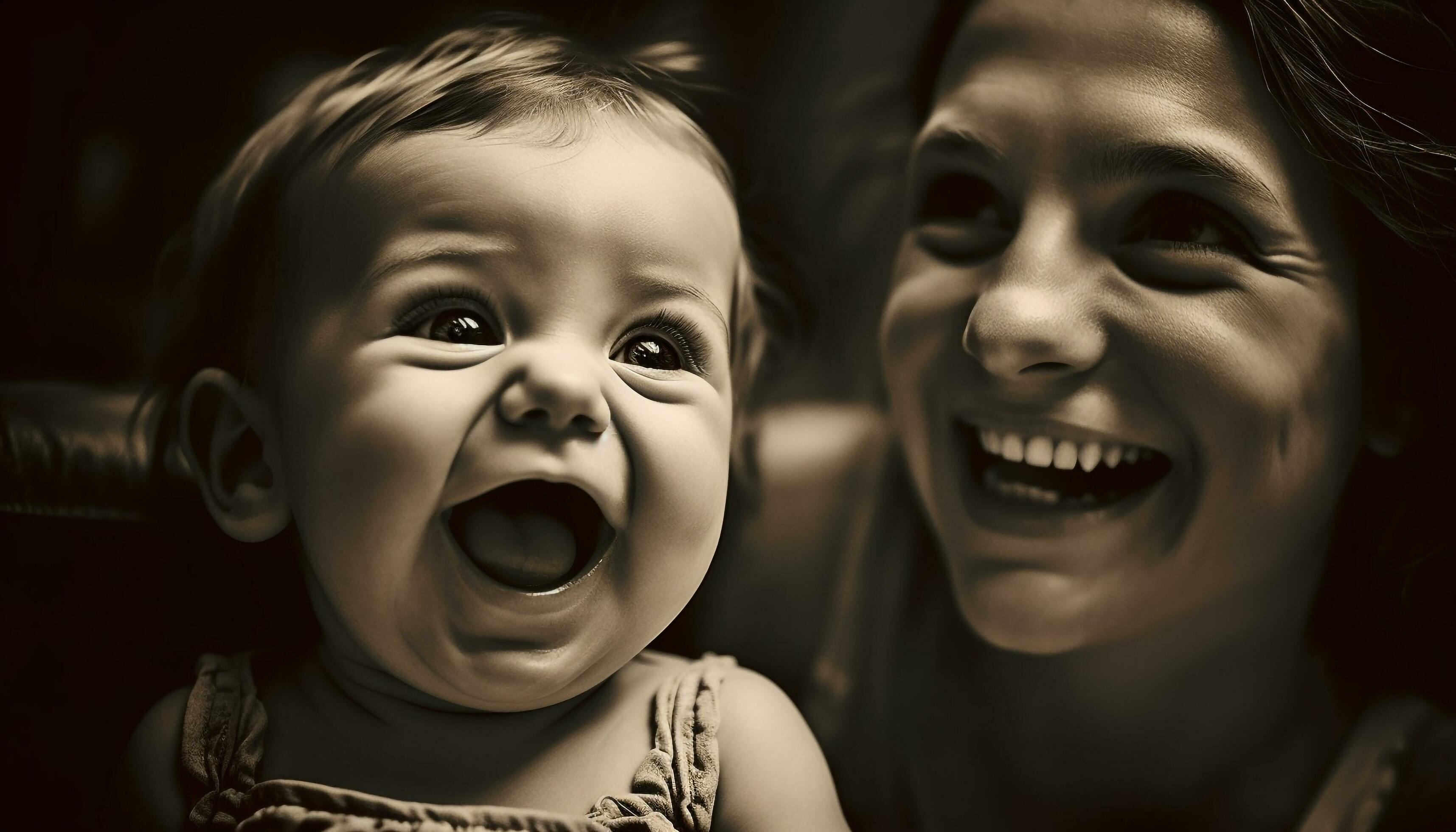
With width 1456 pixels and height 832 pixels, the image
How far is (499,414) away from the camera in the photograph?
731 millimetres

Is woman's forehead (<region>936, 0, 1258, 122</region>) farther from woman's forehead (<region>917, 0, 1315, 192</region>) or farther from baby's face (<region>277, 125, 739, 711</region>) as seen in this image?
baby's face (<region>277, 125, 739, 711</region>)

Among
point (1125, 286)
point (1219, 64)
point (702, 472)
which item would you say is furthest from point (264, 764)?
point (1219, 64)

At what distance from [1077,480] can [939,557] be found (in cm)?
16

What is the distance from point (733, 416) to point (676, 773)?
0.27m

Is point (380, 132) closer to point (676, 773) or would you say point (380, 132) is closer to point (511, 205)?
point (511, 205)

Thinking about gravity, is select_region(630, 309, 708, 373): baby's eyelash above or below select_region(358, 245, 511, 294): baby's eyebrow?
below

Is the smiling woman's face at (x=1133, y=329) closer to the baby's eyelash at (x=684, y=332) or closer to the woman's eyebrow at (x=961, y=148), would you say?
the woman's eyebrow at (x=961, y=148)

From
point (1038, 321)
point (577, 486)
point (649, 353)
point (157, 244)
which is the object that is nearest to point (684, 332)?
point (649, 353)

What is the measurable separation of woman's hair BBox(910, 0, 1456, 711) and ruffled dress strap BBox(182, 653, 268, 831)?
0.74m

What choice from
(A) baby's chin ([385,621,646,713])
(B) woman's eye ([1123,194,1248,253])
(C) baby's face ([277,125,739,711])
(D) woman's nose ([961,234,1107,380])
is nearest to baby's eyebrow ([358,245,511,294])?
(C) baby's face ([277,125,739,711])

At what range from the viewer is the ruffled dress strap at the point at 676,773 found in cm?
78

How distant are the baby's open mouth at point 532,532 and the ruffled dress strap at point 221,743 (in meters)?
0.23

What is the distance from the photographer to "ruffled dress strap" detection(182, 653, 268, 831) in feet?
2.64

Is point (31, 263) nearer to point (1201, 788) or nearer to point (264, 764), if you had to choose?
point (264, 764)
